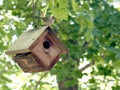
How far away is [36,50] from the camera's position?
2.42 m

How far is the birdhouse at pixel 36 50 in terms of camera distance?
7.84 feet

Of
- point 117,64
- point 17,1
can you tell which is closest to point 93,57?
point 117,64

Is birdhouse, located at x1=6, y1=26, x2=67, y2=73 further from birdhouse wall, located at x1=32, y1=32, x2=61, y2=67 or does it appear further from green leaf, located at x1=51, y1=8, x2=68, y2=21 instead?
green leaf, located at x1=51, y1=8, x2=68, y2=21

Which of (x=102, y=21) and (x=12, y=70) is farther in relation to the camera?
(x=12, y=70)

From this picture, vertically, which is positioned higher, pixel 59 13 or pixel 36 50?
pixel 59 13

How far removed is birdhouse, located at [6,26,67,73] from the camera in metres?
2.39

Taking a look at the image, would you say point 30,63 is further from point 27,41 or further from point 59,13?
point 59,13

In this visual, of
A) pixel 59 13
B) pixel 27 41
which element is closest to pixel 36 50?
pixel 27 41

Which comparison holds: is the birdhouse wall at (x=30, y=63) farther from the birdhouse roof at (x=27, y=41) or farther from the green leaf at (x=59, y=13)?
the green leaf at (x=59, y=13)

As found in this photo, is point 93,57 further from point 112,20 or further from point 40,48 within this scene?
point 40,48

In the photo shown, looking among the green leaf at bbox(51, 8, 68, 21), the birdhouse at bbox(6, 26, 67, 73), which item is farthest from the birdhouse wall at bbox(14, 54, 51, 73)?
the green leaf at bbox(51, 8, 68, 21)

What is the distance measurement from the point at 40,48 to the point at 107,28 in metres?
2.05

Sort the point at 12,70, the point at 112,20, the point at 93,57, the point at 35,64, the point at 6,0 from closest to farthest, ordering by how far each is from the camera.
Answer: the point at 35,64, the point at 6,0, the point at 112,20, the point at 93,57, the point at 12,70

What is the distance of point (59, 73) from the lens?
430 cm
